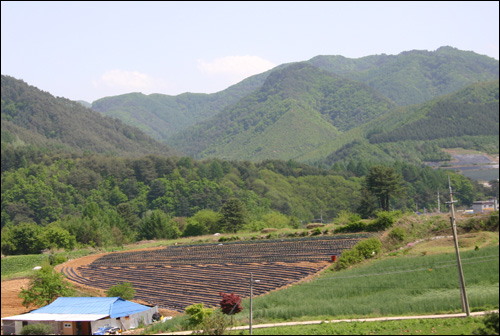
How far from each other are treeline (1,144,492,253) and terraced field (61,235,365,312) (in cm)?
2785

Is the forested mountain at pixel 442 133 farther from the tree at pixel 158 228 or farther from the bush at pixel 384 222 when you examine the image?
the tree at pixel 158 228

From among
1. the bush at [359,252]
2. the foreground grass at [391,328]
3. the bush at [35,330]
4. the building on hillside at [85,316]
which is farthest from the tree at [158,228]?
the foreground grass at [391,328]

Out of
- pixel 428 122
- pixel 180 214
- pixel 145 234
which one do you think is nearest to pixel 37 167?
pixel 180 214

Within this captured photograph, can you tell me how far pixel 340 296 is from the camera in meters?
37.3

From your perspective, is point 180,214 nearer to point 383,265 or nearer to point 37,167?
point 37,167

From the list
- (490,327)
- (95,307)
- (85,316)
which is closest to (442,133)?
(95,307)

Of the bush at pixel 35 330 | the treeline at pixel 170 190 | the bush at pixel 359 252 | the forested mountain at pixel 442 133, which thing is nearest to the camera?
the bush at pixel 35 330

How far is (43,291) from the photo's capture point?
151ft

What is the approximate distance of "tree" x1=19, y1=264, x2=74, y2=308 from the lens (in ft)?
150

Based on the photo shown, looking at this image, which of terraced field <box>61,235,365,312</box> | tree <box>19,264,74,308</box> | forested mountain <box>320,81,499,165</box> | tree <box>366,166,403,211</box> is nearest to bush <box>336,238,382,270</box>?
terraced field <box>61,235,365,312</box>

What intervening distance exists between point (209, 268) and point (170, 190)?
73122mm

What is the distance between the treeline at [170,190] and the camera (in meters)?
99.6

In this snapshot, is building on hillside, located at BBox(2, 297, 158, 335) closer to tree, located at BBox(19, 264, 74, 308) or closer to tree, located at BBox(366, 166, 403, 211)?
tree, located at BBox(19, 264, 74, 308)

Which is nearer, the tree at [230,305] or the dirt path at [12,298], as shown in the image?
the tree at [230,305]
